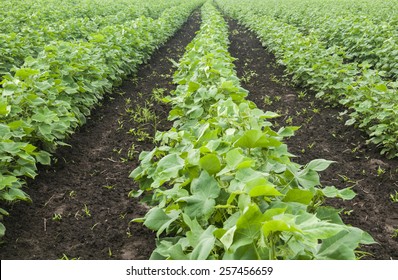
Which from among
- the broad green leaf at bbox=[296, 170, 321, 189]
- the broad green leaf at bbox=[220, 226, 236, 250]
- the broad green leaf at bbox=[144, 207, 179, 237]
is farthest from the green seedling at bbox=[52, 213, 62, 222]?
the broad green leaf at bbox=[220, 226, 236, 250]

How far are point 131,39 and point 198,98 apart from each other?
16.8 ft

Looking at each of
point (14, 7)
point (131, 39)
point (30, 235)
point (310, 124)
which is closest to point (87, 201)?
point (30, 235)

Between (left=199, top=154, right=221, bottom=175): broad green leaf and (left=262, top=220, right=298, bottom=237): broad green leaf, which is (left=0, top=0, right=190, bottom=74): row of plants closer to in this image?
(left=199, top=154, right=221, bottom=175): broad green leaf

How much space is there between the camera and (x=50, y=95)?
4.44 m

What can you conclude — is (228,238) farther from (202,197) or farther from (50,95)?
(50,95)

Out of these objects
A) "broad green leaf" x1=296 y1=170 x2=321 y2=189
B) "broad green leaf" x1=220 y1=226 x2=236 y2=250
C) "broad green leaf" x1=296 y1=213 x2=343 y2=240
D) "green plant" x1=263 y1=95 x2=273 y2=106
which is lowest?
"green plant" x1=263 y1=95 x2=273 y2=106

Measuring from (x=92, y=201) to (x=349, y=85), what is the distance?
→ 3884 millimetres

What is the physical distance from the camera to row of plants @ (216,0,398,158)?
4770mm

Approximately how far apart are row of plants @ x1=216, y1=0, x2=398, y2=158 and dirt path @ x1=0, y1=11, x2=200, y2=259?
267cm

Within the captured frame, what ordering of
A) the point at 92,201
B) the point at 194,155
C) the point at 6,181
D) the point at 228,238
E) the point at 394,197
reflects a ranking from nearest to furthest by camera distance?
the point at 228,238 → the point at 194,155 → the point at 6,181 → the point at 92,201 → the point at 394,197

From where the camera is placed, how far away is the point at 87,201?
3793mm

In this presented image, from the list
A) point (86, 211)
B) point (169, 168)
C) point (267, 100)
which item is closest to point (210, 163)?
point (169, 168)

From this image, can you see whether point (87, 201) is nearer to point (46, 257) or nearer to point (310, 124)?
point (46, 257)

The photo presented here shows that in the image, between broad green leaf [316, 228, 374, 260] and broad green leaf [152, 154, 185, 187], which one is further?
broad green leaf [152, 154, 185, 187]
